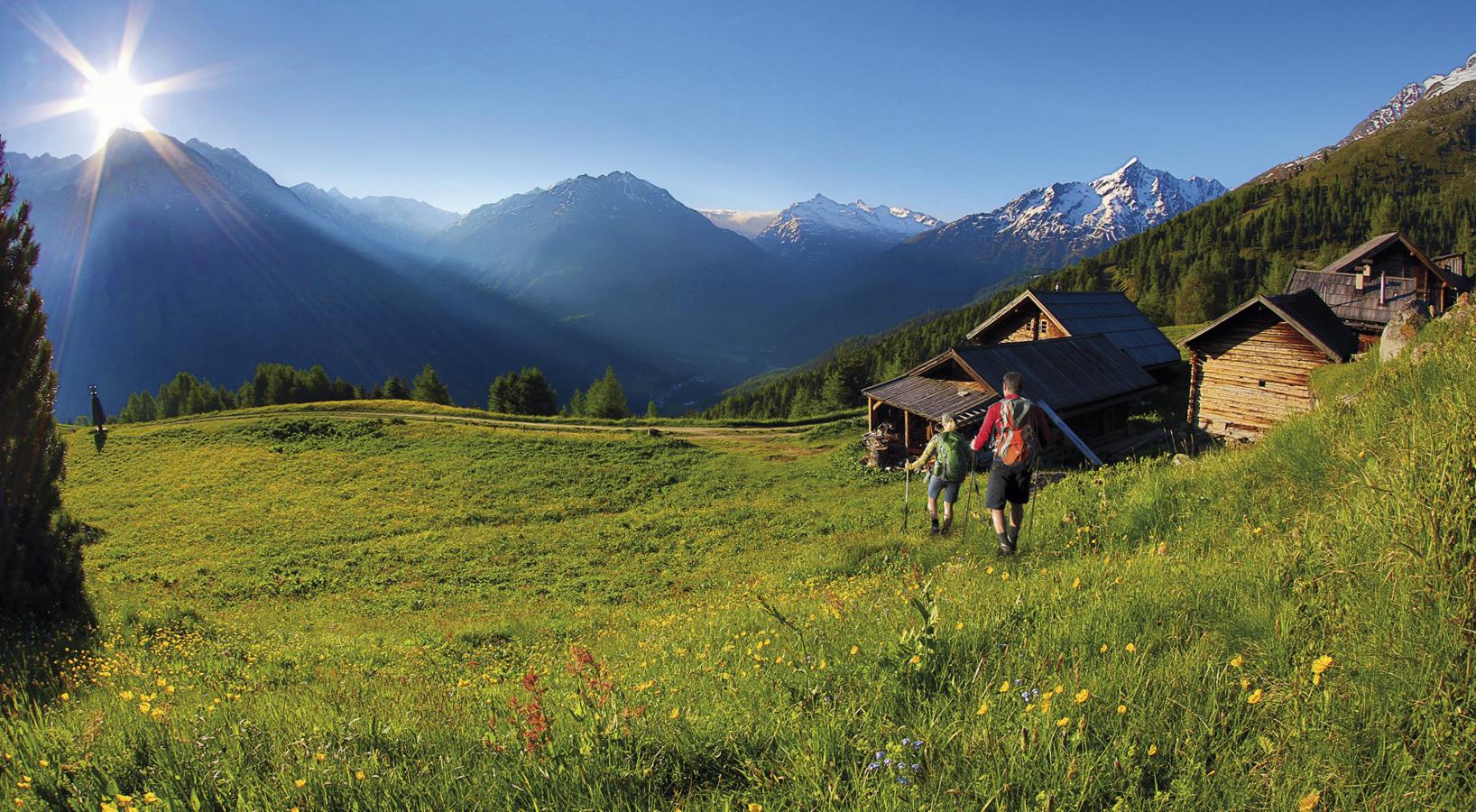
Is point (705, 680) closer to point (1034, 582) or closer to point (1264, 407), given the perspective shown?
point (1034, 582)

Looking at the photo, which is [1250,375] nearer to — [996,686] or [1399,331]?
[1399,331]

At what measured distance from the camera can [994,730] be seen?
2.87 meters

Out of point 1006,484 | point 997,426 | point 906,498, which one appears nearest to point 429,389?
point 906,498

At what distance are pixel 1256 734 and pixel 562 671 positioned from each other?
16.0 ft

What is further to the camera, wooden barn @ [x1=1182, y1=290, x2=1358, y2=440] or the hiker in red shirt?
wooden barn @ [x1=1182, y1=290, x2=1358, y2=440]

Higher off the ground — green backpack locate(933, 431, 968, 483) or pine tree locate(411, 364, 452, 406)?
pine tree locate(411, 364, 452, 406)

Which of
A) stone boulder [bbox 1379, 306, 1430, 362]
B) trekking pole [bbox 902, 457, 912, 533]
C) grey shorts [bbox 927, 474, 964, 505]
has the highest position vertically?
stone boulder [bbox 1379, 306, 1430, 362]

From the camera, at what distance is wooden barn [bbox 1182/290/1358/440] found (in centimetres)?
2558

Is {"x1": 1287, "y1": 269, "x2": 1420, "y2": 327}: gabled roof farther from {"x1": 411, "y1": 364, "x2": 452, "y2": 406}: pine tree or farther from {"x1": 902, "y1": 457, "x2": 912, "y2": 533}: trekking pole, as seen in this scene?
{"x1": 411, "y1": 364, "x2": 452, "y2": 406}: pine tree

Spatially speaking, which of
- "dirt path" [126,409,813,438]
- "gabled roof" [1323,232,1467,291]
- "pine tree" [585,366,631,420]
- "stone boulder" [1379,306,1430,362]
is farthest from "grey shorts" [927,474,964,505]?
"pine tree" [585,366,631,420]

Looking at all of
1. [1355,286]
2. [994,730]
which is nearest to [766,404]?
[1355,286]

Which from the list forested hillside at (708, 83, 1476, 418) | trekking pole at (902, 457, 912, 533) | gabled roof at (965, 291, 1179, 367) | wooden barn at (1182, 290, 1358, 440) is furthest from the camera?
forested hillside at (708, 83, 1476, 418)

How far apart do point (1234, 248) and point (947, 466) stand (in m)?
169

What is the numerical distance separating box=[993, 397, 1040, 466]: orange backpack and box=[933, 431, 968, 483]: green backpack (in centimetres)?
228
